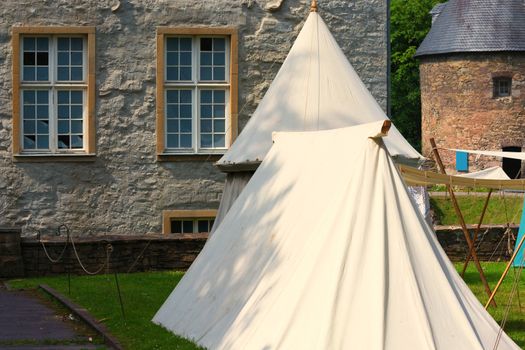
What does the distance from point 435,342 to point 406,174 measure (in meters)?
5.64

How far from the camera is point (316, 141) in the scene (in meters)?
13.1

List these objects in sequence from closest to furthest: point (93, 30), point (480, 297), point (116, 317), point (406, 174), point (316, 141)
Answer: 1. point (316, 141)
2. point (116, 317)
3. point (406, 174)
4. point (480, 297)
5. point (93, 30)

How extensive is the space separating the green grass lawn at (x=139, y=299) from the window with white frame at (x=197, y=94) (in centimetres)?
330

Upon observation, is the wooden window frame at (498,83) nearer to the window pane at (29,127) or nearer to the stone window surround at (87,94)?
the stone window surround at (87,94)

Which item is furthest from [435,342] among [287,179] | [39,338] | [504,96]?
[504,96]

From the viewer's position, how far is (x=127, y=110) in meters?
23.2

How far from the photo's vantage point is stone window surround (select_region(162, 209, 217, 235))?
23.2 m

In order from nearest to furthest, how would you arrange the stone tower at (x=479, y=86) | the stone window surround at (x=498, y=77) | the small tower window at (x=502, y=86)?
the stone window surround at (x=498, y=77) < the stone tower at (x=479, y=86) < the small tower window at (x=502, y=86)

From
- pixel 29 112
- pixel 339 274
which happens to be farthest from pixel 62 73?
pixel 339 274

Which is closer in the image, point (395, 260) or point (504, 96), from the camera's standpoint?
point (395, 260)

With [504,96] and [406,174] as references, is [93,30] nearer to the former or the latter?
[406,174]

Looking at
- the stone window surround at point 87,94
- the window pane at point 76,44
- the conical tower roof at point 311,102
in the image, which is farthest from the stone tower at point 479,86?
the conical tower roof at point 311,102

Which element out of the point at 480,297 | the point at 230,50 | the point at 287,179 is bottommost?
the point at 480,297

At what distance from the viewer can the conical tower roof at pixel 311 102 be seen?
1864cm
